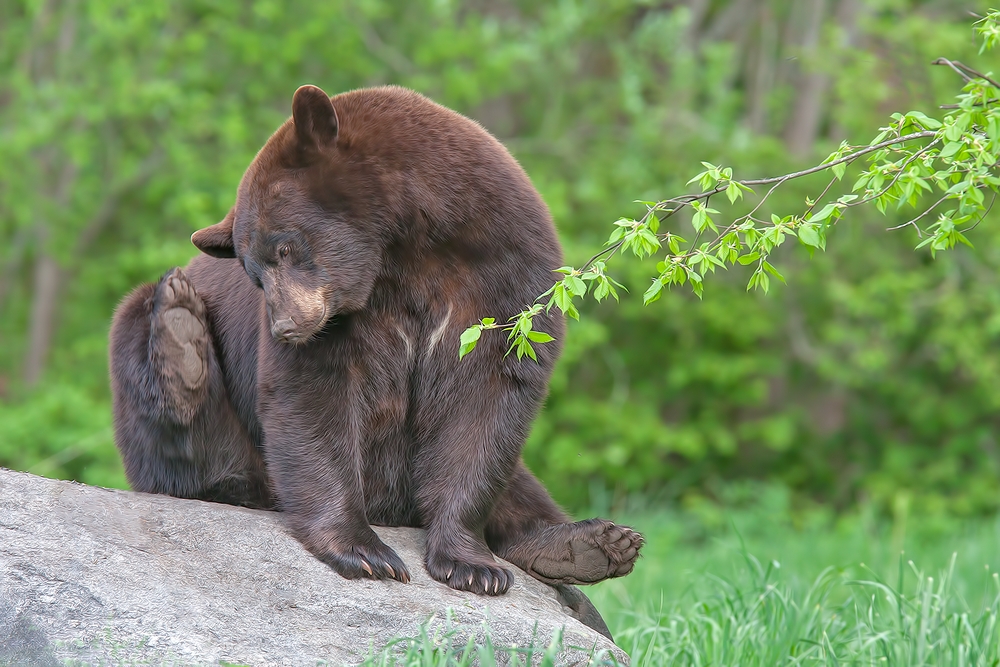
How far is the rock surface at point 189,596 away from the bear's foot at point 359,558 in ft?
0.11

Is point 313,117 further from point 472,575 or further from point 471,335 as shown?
point 472,575

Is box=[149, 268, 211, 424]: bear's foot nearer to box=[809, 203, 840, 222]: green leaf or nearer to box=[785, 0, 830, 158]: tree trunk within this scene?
box=[809, 203, 840, 222]: green leaf

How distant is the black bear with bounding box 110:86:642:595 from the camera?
330cm

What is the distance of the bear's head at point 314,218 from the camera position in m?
3.28

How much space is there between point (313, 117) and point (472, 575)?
1.46 metres

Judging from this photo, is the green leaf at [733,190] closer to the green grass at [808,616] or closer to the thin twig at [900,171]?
the thin twig at [900,171]

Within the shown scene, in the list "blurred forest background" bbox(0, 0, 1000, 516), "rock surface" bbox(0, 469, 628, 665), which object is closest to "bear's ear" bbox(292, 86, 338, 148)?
"rock surface" bbox(0, 469, 628, 665)

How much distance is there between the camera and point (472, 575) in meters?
3.29

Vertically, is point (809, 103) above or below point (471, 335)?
above

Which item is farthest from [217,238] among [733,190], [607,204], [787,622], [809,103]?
[809,103]

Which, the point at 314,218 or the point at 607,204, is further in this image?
the point at 607,204

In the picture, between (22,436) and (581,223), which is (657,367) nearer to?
(581,223)

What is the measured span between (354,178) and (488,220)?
0.43m

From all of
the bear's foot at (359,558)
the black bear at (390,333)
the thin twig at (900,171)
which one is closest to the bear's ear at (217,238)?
the black bear at (390,333)
